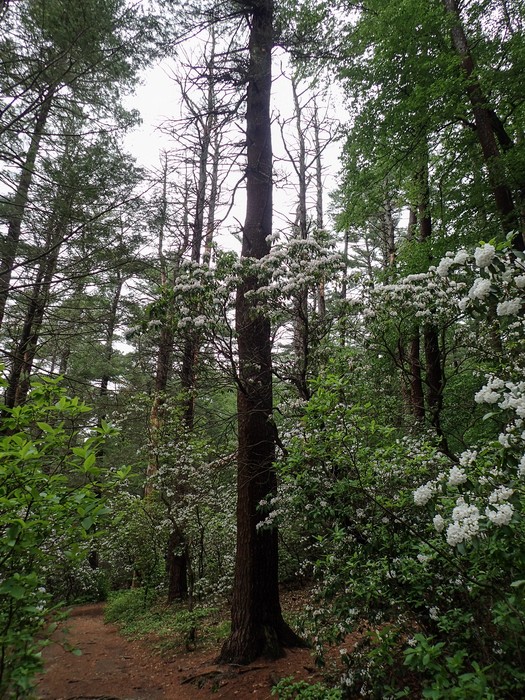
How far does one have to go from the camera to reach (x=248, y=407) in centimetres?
523

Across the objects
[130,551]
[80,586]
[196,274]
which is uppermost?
[196,274]

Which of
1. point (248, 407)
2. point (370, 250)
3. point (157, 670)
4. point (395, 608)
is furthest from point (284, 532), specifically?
point (370, 250)

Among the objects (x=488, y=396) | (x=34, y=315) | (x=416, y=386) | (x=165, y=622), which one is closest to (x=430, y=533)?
(x=488, y=396)

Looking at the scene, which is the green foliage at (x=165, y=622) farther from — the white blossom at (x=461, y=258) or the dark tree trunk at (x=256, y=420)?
the white blossom at (x=461, y=258)

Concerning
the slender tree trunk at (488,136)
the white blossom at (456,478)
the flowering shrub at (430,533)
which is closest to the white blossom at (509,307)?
the flowering shrub at (430,533)

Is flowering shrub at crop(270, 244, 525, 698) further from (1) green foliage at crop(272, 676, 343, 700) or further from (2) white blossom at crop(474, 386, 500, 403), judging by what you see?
(1) green foliage at crop(272, 676, 343, 700)

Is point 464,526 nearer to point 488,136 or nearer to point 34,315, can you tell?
point 34,315

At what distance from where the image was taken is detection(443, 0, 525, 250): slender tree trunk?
6367 millimetres

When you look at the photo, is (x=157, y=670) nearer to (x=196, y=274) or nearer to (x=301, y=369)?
(x=301, y=369)

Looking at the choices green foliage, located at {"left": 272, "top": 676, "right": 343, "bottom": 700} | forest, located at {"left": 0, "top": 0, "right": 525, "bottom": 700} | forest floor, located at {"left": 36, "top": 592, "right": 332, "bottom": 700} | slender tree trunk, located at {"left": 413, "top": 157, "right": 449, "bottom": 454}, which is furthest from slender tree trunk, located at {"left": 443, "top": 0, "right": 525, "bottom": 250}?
forest floor, located at {"left": 36, "top": 592, "right": 332, "bottom": 700}

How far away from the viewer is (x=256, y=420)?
517 centimetres

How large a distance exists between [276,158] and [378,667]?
20.4 feet

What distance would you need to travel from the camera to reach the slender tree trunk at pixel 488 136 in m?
6.37

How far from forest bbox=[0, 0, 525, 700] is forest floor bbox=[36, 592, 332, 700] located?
262 millimetres
